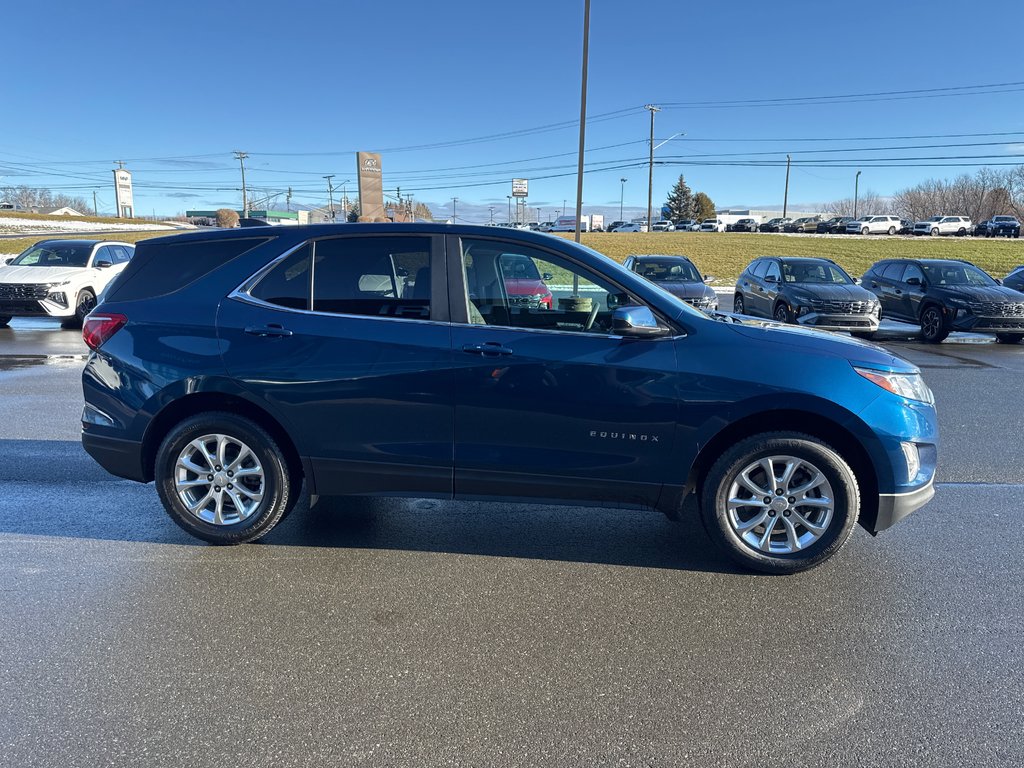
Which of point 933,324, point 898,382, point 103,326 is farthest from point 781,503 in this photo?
point 933,324

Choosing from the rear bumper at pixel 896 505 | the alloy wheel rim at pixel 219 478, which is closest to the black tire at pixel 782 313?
the rear bumper at pixel 896 505

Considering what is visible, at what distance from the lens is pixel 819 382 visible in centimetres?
351

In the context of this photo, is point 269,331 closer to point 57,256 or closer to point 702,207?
point 57,256

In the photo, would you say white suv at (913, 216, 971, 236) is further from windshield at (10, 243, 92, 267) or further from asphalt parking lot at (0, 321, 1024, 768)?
asphalt parking lot at (0, 321, 1024, 768)

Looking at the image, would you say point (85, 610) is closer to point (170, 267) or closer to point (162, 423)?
point (162, 423)

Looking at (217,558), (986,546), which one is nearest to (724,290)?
(986,546)

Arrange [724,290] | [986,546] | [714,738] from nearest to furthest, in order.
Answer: [714,738]
[986,546]
[724,290]

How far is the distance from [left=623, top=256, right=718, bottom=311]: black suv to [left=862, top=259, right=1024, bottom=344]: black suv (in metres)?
3.85

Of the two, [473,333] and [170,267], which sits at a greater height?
[170,267]

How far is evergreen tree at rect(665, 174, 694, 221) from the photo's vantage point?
10488 centimetres

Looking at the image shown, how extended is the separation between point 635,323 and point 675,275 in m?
11.9

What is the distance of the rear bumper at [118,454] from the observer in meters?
4.03

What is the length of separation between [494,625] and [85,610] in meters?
1.97

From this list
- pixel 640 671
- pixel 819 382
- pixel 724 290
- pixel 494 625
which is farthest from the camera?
pixel 724 290
